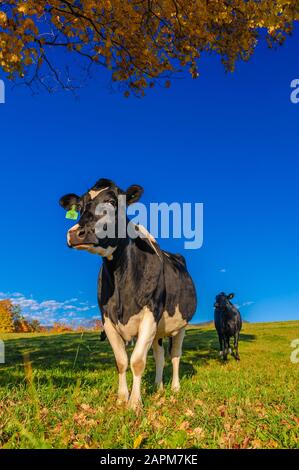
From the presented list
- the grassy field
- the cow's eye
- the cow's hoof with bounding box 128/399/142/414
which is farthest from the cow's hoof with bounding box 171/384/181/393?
the cow's eye

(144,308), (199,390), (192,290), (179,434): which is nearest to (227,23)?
(192,290)

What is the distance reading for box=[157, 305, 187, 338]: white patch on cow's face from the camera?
8.05 meters

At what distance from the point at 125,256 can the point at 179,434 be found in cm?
308

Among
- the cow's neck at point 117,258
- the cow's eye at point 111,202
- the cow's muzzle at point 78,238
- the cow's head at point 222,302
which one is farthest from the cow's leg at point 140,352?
the cow's head at point 222,302

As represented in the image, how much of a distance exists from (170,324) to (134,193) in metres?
2.79

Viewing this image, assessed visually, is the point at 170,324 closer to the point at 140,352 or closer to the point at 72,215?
the point at 140,352

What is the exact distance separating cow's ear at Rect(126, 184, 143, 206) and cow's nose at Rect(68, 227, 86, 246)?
119cm

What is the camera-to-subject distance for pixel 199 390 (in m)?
8.31

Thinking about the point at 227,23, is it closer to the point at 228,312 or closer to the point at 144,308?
the point at 144,308

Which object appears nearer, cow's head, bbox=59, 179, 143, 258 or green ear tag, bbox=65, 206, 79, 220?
cow's head, bbox=59, 179, 143, 258

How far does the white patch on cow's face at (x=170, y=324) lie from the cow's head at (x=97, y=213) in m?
2.00

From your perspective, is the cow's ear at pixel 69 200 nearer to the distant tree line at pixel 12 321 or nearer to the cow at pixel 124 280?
the cow at pixel 124 280

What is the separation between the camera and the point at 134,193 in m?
6.90

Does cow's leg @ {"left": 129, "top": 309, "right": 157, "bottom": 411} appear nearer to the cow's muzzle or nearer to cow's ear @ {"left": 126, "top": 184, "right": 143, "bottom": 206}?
the cow's muzzle
